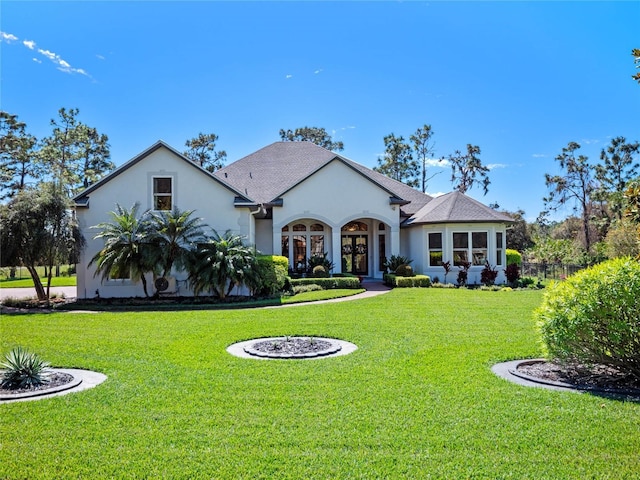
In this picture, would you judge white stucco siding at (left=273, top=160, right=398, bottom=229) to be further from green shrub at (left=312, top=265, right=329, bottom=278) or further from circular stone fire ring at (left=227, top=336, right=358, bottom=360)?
circular stone fire ring at (left=227, top=336, right=358, bottom=360)

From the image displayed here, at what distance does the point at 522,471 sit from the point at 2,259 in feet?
60.8

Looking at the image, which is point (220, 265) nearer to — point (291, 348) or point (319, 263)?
point (319, 263)

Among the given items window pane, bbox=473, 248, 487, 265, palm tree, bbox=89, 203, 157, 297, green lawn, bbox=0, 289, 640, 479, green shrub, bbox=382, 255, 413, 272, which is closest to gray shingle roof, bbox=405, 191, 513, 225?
window pane, bbox=473, 248, 487, 265

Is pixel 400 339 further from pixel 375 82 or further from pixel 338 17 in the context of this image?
pixel 375 82

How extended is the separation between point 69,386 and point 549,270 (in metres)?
25.8

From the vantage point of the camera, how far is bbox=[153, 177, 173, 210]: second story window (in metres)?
17.8

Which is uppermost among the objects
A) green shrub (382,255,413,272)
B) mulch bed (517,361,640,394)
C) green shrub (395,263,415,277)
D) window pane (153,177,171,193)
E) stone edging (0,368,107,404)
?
window pane (153,177,171,193)

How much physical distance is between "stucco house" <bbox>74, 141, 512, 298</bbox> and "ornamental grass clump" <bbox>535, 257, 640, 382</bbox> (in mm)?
13463

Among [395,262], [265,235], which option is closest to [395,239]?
[395,262]

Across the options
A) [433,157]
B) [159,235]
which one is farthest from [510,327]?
[433,157]

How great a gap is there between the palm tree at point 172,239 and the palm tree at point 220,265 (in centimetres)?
47

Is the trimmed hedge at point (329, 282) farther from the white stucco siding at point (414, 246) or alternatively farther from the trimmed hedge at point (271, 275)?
the white stucco siding at point (414, 246)

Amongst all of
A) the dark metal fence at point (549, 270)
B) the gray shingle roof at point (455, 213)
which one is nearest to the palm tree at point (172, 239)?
the gray shingle roof at point (455, 213)

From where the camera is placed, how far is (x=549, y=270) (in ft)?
82.3
